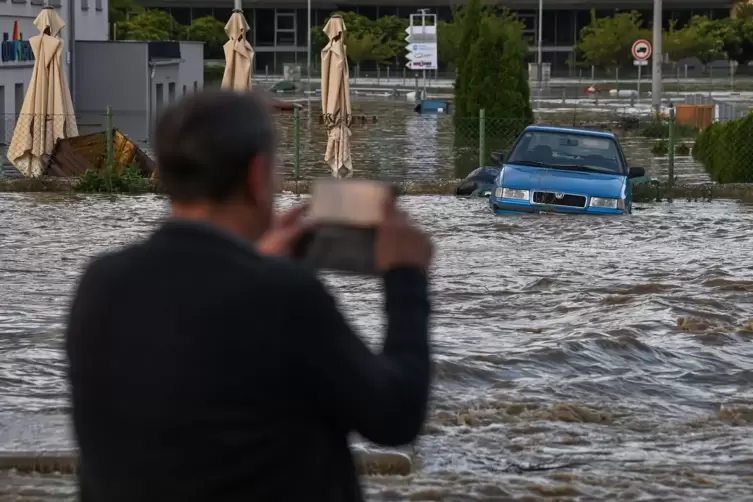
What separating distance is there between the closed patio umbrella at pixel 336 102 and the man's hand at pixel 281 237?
21.0m

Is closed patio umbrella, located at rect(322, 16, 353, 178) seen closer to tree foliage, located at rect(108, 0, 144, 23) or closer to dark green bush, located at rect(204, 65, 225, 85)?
dark green bush, located at rect(204, 65, 225, 85)

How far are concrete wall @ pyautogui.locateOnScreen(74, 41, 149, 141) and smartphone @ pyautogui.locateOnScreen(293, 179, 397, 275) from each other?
40139 mm

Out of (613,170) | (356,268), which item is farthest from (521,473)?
(613,170)

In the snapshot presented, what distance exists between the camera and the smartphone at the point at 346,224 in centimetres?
276

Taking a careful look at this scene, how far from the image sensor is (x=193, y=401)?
2.51m

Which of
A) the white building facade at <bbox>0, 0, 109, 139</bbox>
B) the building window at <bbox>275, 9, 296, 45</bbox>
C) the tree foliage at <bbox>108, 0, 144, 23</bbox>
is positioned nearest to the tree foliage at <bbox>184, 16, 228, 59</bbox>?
the tree foliage at <bbox>108, 0, 144, 23</bbox>

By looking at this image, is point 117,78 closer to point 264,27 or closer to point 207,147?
point 207,147

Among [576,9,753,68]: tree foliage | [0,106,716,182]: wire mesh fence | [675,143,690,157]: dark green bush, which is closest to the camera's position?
[0,106,716,182]: wire mesh fence

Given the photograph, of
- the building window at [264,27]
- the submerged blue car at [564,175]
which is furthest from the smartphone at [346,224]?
the building window at [264,27]

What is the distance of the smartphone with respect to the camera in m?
2.76

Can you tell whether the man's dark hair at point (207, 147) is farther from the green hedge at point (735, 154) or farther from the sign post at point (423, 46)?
the sign post at point (423, 46)

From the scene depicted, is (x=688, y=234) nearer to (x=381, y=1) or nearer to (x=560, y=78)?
(x=560, y=78)

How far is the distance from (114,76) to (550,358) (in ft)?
113

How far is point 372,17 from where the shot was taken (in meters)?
107
